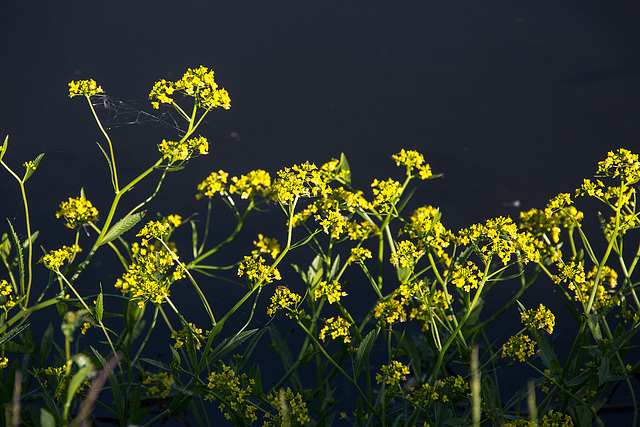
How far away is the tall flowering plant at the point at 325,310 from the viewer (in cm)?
63

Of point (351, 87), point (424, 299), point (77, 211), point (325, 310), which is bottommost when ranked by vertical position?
point (325, 310)

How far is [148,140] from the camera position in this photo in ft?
3.17

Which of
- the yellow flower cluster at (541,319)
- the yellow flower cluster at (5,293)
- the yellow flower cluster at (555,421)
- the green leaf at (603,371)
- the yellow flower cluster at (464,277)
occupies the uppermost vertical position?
the yellow flower cluster at (464,277)

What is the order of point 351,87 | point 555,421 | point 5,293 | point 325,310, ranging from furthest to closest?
point 351,87
point 325,310
point 5,293
point 555,421

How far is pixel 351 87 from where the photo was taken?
97 cm

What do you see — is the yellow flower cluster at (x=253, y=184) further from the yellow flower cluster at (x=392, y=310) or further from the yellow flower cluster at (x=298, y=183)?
the yellow flower cluster at (x=392, y=310)

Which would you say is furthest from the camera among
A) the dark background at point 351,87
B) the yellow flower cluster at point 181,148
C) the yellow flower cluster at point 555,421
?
the dark background at point 351,87

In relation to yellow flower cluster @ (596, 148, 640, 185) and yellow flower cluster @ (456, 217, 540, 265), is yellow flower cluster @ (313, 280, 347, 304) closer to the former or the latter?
yellow flower cluster @ (456, 217, 540, 265)

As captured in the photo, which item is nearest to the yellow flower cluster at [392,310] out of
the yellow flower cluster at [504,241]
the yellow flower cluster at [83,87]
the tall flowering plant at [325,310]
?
the tall flowering plant at [325,310]

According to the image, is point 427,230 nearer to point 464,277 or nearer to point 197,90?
point 464,277

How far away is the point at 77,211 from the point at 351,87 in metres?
0.50

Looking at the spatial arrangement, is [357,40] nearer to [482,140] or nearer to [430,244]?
[482,140]

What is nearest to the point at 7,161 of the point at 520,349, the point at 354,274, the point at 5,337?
the point at 5,337

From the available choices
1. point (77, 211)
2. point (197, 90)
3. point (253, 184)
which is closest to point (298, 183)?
point (253, 184)
